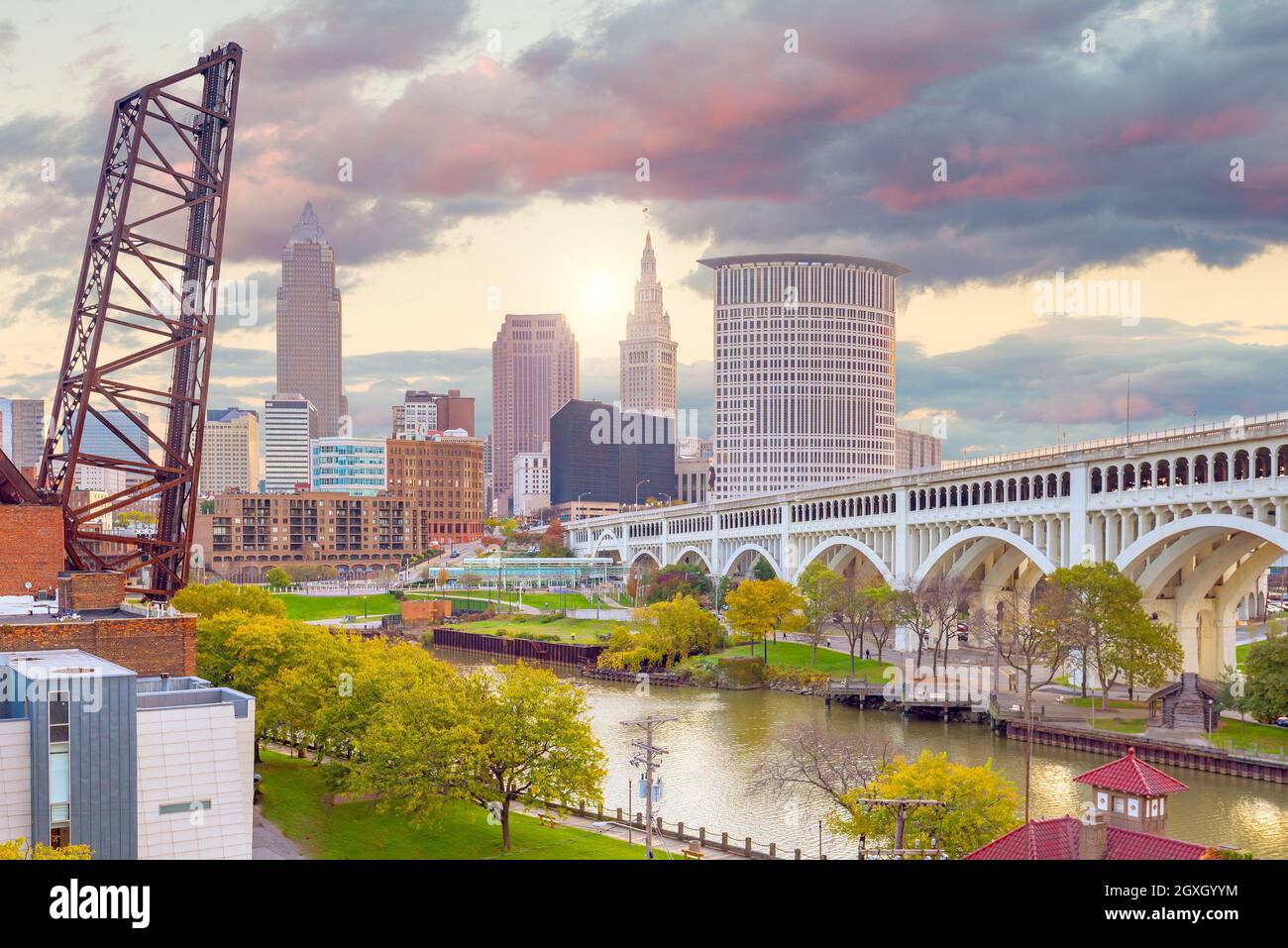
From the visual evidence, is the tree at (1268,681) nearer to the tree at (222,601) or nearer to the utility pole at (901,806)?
the utility pole at (901,806)

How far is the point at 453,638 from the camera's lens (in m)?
99.2

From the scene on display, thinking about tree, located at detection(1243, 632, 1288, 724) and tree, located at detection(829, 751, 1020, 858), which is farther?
tree, located at detection(1243, 632, 1288, 724)

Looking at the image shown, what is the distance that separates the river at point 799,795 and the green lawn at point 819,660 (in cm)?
534

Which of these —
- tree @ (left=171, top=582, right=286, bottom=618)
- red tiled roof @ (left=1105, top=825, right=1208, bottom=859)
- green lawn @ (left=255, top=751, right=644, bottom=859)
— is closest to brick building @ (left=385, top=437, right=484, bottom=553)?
tree @ (left=171, top=582, right=286, bottom=618)

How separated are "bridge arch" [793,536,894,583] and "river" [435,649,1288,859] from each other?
1871 centimetres

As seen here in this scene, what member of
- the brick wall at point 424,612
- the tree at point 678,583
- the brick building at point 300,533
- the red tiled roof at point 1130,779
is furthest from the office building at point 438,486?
the red tiled roof at point 1130,779

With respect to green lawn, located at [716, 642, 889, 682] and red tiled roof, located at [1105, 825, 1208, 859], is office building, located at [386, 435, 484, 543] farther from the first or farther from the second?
red tiled roof, located at [1105, 825, 1208, 859]

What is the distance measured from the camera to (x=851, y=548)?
9406 centimetres

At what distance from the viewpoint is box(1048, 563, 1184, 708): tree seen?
172 feet

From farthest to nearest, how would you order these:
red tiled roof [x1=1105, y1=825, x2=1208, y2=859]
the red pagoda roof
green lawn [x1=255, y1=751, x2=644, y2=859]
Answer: green lawn [x1=255, y1=751, x2=644, y2=859]
the red pagoda roof
red tiled roof [x1=1105, y1=825, x2=1208, y2=859]

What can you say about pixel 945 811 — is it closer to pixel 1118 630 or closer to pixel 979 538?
pixel 1118 630

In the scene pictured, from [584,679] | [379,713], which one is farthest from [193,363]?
[584,679]

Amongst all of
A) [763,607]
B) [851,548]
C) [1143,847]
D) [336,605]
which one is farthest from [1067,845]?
[336,605]
